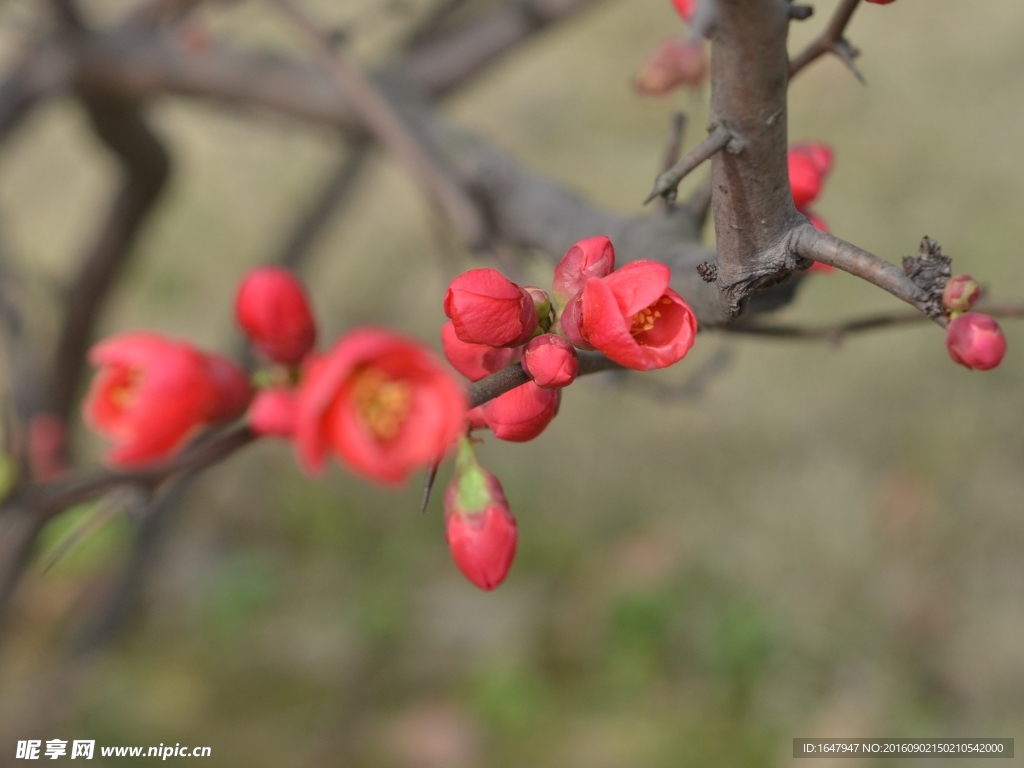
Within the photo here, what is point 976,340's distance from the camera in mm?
448

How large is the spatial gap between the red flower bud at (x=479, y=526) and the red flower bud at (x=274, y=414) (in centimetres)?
22

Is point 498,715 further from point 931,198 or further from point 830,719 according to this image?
point 931,198

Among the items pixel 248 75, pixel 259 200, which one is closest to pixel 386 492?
pixel 248 75

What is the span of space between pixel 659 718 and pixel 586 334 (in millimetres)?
2005

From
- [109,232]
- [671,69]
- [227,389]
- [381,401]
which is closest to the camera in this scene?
[381,401]

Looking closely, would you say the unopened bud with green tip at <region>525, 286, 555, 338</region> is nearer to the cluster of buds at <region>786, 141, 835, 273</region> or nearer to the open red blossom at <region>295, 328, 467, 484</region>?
the open red blossom at <region>295, 328, 467, 484</region>

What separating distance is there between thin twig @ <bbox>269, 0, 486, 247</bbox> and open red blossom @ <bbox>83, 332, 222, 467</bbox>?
32cm

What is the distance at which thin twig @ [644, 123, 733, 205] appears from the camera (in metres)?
0.44

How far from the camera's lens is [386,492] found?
3184 millimetres

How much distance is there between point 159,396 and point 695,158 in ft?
2.00

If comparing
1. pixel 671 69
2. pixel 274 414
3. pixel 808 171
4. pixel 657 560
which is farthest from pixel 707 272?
pixel 657 560

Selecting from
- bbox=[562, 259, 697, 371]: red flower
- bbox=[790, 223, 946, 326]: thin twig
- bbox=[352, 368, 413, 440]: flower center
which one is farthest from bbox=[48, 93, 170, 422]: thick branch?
bbox=[790, 223, 946, 326]: thin twig

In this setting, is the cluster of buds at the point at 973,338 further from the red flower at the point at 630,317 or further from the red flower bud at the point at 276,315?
the red flower bud at the point at 276,315

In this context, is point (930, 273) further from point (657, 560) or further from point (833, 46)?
point (657, 560)
